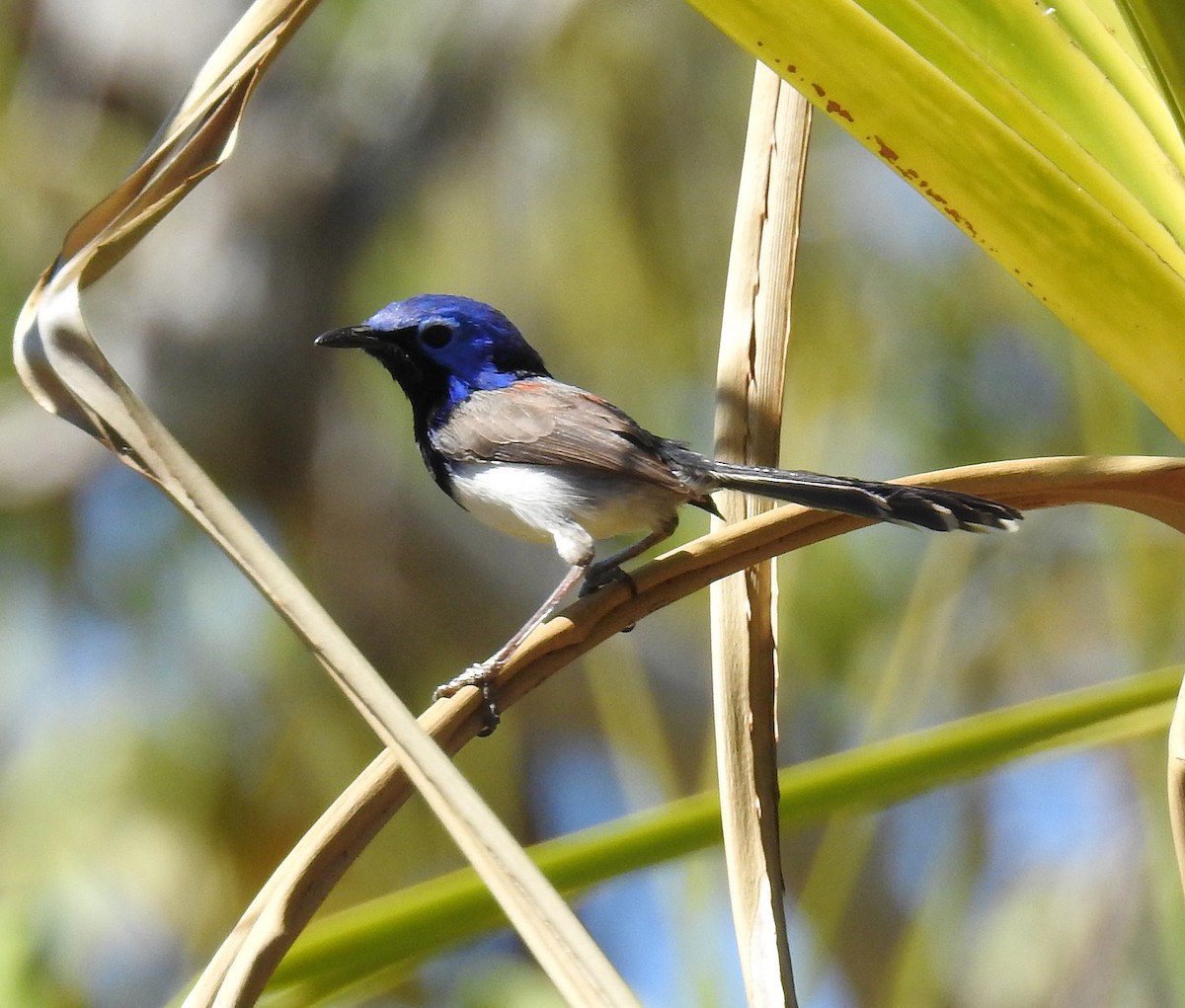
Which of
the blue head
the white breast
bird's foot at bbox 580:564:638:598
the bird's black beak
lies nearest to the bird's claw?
bird's foot at bbox 580:564:638:598

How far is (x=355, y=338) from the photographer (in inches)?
114

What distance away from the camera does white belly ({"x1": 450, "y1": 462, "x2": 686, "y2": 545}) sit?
2.64 m

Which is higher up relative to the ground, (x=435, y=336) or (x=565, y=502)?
(x=435, y=336)

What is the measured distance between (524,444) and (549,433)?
58 mm

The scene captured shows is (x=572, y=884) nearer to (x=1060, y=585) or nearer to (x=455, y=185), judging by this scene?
(x=1060, y=585)

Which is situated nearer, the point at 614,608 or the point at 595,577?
the point at 614,608

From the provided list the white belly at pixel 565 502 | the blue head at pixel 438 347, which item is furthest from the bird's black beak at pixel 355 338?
the white belly at pixel 565 502

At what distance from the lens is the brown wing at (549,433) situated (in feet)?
8.49

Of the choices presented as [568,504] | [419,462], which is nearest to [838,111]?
[568,504]

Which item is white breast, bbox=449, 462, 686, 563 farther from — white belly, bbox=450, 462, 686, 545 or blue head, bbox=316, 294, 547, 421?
blue head, bbox=316, 294, 547, 421

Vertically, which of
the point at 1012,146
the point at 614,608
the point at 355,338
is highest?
the point at 355,338

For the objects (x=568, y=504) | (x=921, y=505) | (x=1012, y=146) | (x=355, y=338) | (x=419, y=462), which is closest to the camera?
(x=1012, y=146)

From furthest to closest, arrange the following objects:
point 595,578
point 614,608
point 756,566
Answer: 1. point 595,578
2. point 756,566
3. point 614,608

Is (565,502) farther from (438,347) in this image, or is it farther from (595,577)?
(438,347)
